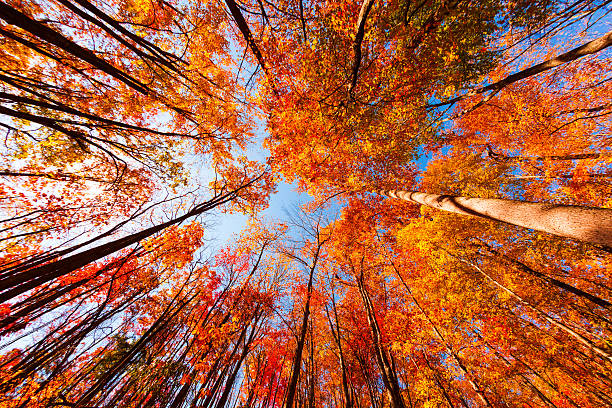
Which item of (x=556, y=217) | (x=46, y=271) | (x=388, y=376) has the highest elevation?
(x=46, y=271)

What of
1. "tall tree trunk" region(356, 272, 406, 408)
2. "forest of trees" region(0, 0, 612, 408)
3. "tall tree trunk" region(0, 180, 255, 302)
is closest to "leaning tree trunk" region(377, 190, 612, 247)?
"forest of trees" region(0, 0, 612, 408)

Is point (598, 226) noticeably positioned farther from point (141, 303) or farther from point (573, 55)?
point (141, 303)

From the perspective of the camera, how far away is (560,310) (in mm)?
8391

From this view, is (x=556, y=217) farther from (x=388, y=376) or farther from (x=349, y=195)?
(x=349, y=195)

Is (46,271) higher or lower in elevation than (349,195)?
lower

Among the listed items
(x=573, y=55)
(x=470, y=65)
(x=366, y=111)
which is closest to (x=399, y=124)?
(x=366, y=111)

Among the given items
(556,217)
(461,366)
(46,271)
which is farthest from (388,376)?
(46,271)

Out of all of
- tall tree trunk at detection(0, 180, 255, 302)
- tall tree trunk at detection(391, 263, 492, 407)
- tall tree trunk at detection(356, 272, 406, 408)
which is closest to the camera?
tall tree trunk at detection(0, 180, 255, 302)

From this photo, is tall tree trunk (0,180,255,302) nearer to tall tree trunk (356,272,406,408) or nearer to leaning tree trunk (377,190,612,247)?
leaning tree trunk (377,190,612,247)

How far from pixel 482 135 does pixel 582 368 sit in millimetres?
14347

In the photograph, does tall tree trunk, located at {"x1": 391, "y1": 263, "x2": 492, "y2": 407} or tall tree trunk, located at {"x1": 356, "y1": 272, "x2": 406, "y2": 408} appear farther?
tall tree trunk, located at {"x1": 391, "y1": 263, "x2": 492, "y2": 407}

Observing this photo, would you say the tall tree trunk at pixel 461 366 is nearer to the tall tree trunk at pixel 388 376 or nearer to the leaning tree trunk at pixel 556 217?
the tall tree trunk at pixel 388 376

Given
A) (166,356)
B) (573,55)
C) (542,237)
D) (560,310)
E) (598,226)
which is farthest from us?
(166,356)

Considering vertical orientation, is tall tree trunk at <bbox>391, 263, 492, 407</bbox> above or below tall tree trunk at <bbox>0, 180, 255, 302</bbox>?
below
